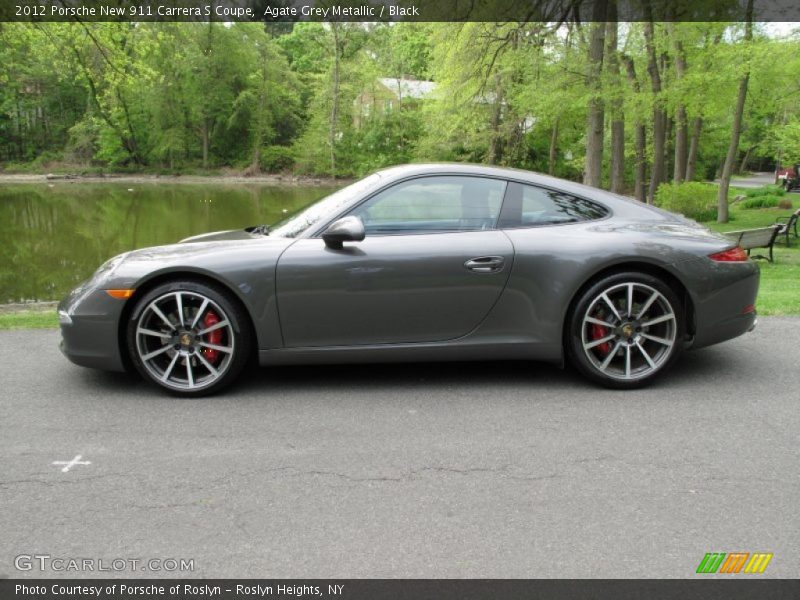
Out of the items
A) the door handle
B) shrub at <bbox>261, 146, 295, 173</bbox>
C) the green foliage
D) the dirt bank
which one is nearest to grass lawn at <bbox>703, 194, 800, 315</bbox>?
the door handle

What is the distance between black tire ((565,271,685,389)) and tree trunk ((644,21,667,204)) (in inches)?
591

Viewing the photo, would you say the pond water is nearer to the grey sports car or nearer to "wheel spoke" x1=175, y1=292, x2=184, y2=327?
the grey sports car

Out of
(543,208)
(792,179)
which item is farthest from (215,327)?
(792,179)

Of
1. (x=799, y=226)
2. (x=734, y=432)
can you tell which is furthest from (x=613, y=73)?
(x=734, y=432)

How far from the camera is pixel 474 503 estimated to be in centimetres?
292

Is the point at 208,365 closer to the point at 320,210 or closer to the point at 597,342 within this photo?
the point at 320,210

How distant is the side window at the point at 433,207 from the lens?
4.35 metres

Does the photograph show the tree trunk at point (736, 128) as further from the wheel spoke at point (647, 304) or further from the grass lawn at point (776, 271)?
the wheel spoke at point (647, 304)

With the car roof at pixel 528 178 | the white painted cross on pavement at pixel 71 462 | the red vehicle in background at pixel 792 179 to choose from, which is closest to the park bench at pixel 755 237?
the car roof at pixel 528 178

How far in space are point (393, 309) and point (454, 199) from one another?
0.82 metres

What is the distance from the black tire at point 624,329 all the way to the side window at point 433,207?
816mm

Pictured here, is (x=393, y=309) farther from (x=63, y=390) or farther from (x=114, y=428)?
(x=63, y=390)
